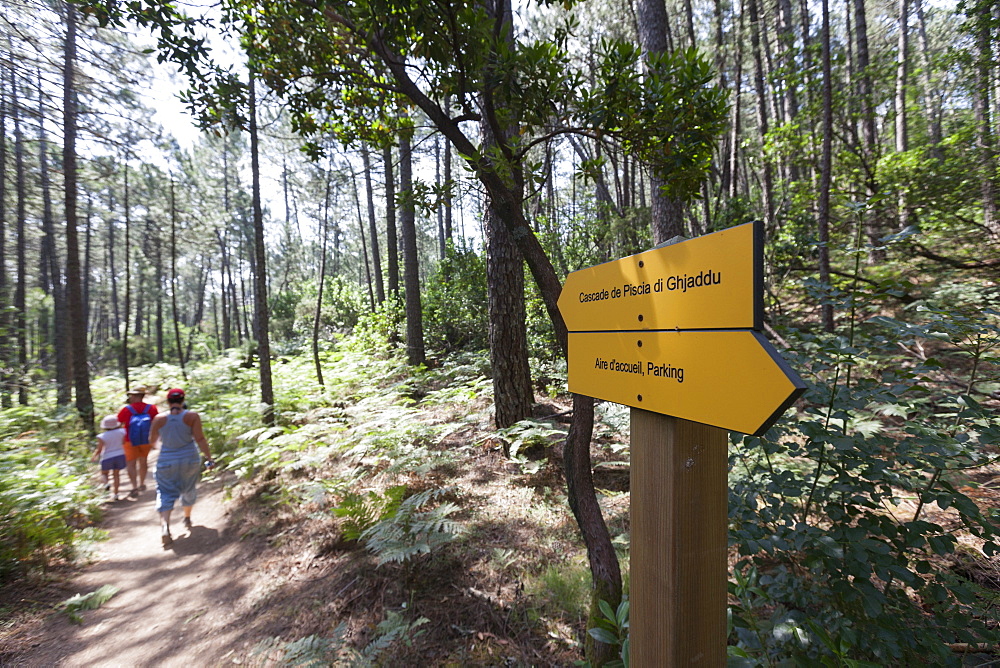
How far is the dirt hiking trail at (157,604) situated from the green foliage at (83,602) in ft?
0.14

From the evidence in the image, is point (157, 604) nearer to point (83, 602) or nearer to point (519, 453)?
point (83, 602)

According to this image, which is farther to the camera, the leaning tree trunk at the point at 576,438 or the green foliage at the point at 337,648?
the green foliage at the point at 337,648

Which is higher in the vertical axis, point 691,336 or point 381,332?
point 381,332

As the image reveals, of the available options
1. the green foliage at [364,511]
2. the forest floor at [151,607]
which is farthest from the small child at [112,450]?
the green foliage at [364,511]

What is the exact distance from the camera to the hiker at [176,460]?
517 cm

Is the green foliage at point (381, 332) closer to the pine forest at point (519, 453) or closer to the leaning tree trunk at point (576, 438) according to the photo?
the pine forest at point (519, 453)

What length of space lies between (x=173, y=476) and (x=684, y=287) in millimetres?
6380

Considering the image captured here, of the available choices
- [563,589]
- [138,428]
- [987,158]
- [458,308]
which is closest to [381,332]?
[458,308]

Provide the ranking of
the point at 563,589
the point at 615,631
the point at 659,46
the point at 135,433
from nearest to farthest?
the point at 615,631, the point at 563,589, the point at 659,46, the point at 135,433

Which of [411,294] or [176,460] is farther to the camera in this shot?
[411,294]

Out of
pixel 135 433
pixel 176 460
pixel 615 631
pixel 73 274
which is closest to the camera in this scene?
pixel 615 631

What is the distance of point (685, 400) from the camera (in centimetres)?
115

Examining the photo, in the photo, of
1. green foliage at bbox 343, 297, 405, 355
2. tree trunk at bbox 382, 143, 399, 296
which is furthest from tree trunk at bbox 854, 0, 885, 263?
green foliage at bbox 343, 297, 405, 355

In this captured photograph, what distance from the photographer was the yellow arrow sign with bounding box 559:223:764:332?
1.00m
